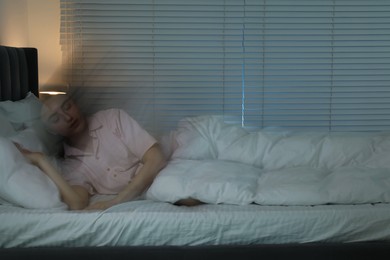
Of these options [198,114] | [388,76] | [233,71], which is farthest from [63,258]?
[388,76]

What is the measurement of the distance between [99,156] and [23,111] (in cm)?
29

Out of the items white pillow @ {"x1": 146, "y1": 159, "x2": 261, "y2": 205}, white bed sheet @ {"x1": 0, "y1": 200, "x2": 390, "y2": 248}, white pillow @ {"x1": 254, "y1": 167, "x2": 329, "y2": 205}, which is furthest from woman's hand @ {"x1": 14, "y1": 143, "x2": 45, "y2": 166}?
white pillow @ {"x1": 254, "y1": 167, "x2": 329, "y2": 205}

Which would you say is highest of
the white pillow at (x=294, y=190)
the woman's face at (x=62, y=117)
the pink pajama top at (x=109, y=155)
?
the woman's face at (x=62, y=117)

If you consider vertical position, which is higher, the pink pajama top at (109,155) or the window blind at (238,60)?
the window blind at (238,60)

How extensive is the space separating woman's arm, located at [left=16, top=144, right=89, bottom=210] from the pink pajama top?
1.3 inches

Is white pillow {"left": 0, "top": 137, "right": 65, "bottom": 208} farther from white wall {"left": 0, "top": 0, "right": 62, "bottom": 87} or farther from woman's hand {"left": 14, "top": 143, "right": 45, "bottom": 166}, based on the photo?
white wall {"left": 0, "top": 0, "right": 62, "bottom": 87}

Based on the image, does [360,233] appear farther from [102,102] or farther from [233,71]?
[102,102]

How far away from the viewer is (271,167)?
141 centimetres

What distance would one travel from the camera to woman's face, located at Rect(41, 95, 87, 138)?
122 centimetres

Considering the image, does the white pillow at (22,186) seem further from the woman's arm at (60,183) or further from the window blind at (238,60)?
the window blind at (238,60)

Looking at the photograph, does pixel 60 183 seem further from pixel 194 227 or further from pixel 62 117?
pixel 194 227

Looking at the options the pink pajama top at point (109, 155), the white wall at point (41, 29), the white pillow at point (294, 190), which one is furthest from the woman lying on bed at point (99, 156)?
the white pillow at point (294, 190)

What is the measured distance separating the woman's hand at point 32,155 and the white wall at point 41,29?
196 mm

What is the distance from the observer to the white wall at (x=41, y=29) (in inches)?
47.9
